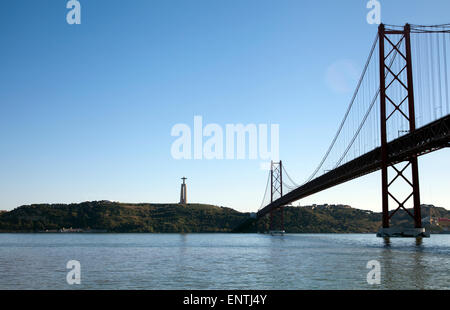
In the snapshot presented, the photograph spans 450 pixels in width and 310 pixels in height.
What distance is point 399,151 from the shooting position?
4888cm

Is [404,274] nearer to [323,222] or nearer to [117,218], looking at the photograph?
[323,222]

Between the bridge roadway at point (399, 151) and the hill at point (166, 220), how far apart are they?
92.8 metres

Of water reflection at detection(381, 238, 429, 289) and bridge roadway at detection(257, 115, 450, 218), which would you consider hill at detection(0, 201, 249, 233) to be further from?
water reflection at detection(381, 238, 429, 289)

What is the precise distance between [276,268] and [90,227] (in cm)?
15428

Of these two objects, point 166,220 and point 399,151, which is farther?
point 166,220

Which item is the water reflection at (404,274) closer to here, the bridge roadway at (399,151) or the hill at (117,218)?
the bridge roadway at (399,151)

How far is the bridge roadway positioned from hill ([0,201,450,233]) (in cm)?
9281

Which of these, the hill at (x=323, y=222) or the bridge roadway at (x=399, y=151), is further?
the hill at (x=323, y=222)

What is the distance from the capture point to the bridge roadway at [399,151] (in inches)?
1564

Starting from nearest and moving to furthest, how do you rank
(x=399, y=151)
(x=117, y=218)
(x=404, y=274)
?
(x=404, y=274), (x=399, y=151), (x=117, y=218)

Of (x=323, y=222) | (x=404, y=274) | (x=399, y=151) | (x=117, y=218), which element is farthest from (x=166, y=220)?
(x=404, y=274)

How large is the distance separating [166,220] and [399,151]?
5498 inches

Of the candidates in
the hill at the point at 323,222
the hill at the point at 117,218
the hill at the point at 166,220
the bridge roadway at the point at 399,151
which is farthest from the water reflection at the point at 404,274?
the hill at the point at 117,218

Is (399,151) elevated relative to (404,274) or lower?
elevated
